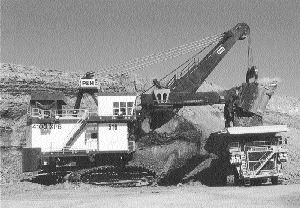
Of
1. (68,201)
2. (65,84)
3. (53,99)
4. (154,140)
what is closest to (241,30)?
(154,140)

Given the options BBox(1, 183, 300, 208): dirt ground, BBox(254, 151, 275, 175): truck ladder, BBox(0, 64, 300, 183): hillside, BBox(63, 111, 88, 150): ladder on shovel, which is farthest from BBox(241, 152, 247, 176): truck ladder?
BBox(63, 111, 88, 150): ladder on shovel

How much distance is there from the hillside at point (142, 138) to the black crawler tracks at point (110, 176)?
2.05 metres

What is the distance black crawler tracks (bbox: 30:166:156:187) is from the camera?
1154 inches

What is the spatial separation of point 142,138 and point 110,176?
757cm

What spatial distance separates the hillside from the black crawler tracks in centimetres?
205

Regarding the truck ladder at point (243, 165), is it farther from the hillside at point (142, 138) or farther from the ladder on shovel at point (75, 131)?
the ladder on shovel at point (75, 131)

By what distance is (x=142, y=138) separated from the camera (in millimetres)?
36812

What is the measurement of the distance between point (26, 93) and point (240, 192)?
3186cm

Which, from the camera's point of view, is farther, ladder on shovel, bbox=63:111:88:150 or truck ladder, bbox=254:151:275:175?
ladder on shovel, bbox=63:111:88:150

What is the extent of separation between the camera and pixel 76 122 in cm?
3161

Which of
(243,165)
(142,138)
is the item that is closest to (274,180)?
(243,165)

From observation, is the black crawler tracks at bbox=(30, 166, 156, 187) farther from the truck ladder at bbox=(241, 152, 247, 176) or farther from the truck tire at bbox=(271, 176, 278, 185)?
the truck tire at bbox=(271, 176, 278, 185)

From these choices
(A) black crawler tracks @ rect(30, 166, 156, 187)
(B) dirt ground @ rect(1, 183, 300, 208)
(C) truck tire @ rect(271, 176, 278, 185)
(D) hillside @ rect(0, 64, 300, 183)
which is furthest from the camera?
(D) hillside @ rect(0, 64, 300, 183)

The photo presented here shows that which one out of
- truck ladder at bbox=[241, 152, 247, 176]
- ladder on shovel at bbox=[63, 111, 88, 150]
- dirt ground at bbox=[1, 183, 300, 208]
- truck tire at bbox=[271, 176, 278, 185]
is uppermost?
ladder on shovel at bbox=[63, 111, 88, 150]
